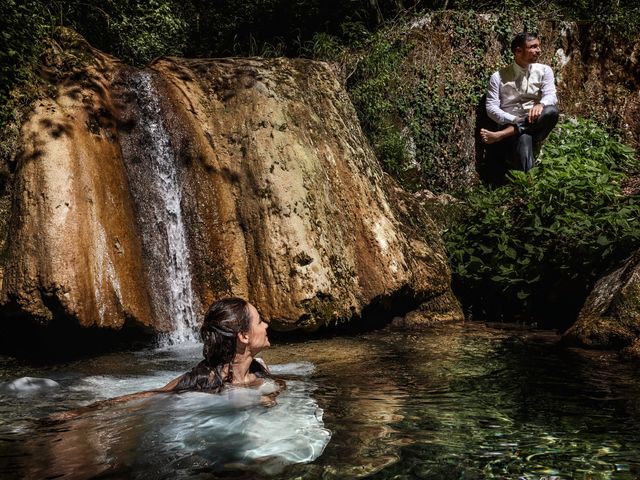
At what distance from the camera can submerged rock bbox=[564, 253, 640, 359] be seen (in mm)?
6246

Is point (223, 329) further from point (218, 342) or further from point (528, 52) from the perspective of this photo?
point (528, 52)

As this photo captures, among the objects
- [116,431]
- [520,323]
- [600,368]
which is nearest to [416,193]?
[520,323]

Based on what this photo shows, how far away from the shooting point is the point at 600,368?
552 centimetres

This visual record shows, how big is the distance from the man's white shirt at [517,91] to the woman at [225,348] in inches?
267

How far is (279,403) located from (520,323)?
14.7 feet

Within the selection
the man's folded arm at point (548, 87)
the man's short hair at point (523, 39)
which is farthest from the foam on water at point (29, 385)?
the man's short hair at point (523, 39)

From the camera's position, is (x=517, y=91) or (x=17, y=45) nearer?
(x=17, y=45)

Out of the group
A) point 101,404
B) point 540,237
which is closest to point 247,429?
point 101,404

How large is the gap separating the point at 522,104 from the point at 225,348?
24.1 feet

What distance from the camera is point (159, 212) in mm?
7148

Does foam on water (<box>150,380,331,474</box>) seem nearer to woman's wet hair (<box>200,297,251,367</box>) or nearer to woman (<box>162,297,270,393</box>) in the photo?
woman (<box>162,297,270,393</box>)

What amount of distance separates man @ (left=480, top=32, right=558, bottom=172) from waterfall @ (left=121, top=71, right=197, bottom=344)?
4973 millimetres

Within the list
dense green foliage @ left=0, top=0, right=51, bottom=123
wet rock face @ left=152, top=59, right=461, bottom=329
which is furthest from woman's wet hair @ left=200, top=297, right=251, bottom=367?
dense green foliage @ left=0, top=0, right=51, bottom=123

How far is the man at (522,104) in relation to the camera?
1002 centimetres
